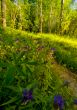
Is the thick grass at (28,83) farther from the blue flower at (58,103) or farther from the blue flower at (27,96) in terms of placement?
the blue flower at (58,103)

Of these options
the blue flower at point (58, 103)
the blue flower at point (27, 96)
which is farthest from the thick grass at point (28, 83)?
the blue flower at point (58, 103)

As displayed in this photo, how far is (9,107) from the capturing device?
3.46 meters

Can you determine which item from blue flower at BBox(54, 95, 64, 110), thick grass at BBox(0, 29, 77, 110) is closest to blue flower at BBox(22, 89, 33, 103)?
thick grass at BBox(0, 29, 77, 110)

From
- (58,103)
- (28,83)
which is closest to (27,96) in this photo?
(58,103)

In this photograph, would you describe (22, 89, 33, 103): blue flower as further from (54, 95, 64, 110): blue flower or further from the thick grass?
(54, 95, 64, 110): blue flower

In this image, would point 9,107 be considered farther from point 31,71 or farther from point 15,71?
point 31,71

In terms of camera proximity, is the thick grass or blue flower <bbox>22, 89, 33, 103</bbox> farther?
the thick grass

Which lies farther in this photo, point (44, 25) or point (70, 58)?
point (44, 25)

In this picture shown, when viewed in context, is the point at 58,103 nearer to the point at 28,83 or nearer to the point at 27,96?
the point at 27,96

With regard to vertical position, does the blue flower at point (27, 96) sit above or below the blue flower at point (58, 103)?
above

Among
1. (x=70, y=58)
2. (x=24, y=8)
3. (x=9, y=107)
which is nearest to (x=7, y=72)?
(x=9, y=107)

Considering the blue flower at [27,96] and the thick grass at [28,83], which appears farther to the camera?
the thick grass at [28,83]

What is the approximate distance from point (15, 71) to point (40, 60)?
120 cm

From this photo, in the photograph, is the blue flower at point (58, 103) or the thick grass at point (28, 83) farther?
the thick grass at point (28, 83)
